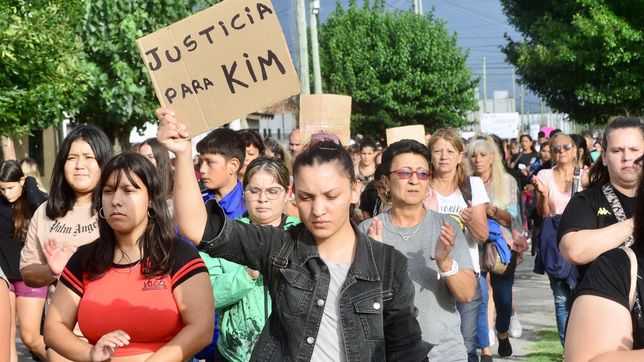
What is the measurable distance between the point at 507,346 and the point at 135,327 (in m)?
6.00

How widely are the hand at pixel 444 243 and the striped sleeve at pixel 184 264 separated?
1.15 metres

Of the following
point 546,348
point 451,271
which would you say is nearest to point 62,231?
point 451,271

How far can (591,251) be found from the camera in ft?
16.5

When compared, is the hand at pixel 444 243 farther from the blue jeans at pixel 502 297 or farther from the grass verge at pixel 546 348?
the grass verge at pixel 546 348

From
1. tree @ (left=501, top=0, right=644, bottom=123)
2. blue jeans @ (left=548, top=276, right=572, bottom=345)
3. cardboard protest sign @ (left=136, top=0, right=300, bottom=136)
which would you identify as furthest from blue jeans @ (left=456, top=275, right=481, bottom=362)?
tree @ (left=501, top=0, right=644, bottom=123)

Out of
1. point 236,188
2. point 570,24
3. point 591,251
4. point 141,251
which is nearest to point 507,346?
A: point 236,188

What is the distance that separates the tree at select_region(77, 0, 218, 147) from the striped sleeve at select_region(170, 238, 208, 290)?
18.9m

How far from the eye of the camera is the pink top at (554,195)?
9.81m

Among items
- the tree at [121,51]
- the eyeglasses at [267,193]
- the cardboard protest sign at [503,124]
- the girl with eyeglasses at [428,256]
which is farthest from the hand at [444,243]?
the cardboard protest sign at [503,124]

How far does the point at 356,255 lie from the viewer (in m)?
4.14

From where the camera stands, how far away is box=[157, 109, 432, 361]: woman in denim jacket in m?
4.02

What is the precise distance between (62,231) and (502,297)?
481cm

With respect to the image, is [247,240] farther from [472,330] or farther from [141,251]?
[472,330]

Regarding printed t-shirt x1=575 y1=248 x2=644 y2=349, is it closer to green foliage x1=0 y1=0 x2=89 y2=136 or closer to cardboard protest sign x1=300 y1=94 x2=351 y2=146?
cardboard protest sign x1=300 y1=94 x2=351 y2=146
